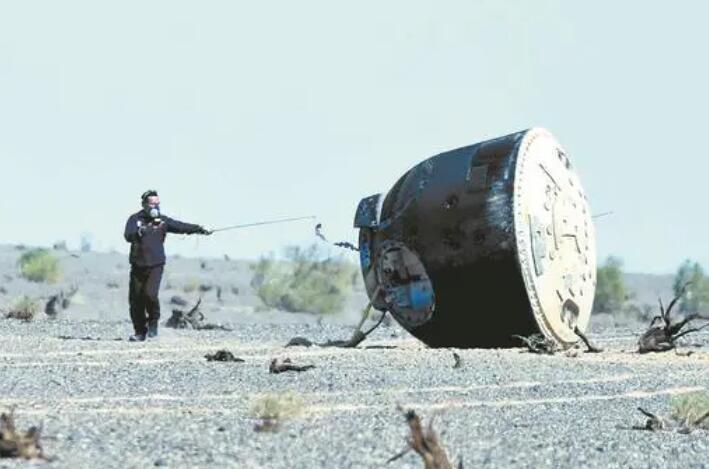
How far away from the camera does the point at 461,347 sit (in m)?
19.6

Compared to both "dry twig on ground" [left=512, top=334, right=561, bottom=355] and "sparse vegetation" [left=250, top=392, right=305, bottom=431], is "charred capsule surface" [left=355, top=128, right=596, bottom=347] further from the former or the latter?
"sparse vegetation" [left=250, top=392, right=305, bottom=431]

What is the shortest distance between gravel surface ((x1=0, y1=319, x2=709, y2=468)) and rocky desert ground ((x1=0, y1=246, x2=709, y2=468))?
0.06 ft

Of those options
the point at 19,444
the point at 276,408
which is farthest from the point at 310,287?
the point at 19,444

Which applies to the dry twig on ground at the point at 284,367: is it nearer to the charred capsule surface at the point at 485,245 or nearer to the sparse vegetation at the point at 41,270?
the charred capsule surface at the point at 485,245

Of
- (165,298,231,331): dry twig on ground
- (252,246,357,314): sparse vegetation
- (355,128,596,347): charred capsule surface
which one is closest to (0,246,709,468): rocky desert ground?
(355,128,596,347): charred capsule surface

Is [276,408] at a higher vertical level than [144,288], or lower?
lower

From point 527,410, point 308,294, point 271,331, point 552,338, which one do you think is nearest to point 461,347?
point 552,338

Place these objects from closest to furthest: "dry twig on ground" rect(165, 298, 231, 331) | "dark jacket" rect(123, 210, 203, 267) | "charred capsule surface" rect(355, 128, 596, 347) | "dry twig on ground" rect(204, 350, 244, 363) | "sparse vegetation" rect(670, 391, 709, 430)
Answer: "sparse vegetation" rect(670, 391, 709, 430)
"dry twig on ground" rect(204, 350, 244, 363)
"charred capsule surface" rect(355, 128, 596, 347)
"dark jacket" rect(123, 210, 203, 267)
"dry twig on ground" rect(165, 298, 231, 331)

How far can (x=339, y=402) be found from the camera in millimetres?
13633

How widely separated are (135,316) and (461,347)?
4.12 meters

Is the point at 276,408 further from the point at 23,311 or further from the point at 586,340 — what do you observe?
the point at 23,311

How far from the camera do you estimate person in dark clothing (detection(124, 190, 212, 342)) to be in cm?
2048

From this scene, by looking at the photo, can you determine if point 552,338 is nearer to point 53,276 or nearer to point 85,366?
point 85,366

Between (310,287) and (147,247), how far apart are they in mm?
26264
